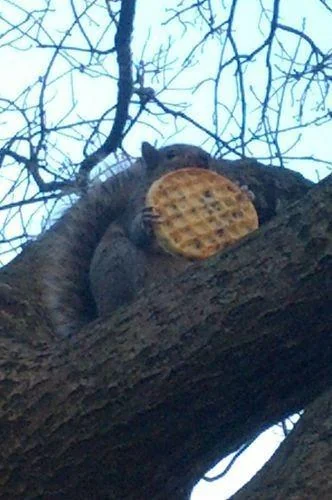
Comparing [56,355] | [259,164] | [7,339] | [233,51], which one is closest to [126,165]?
[259,164]

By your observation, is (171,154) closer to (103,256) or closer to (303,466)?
(103,256)

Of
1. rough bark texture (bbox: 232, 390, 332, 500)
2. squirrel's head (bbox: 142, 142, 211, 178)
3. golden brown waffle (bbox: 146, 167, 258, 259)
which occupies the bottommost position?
rough bark texture (bbox: 232, 390, 332, 500)

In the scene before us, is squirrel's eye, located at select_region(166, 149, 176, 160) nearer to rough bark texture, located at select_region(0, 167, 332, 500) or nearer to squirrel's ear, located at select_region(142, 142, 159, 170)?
squirrel's ear, located at select_region(142, 142, 159, 170)

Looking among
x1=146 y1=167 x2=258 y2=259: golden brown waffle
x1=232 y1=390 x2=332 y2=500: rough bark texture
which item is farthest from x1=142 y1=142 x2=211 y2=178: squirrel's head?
x1=232 y1=390 x2=332 y2=500: rough bark texture

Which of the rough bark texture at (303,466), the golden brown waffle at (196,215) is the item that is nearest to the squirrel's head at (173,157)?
the golden brown waffle at (196,215)

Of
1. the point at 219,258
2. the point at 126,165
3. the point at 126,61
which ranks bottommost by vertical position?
the point at 219,258

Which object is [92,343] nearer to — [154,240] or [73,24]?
[154,240]
